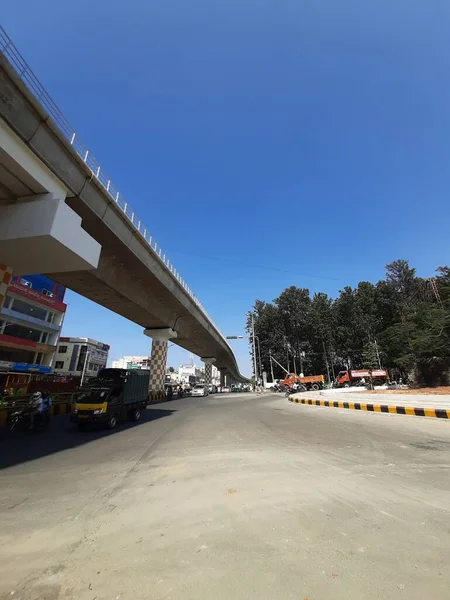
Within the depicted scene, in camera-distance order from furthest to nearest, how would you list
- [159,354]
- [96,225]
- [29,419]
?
[159,354] → [96,225] → [29,419]

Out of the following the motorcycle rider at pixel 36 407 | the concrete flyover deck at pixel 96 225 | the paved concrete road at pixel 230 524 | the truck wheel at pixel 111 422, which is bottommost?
the paved concrete road at pixel 230 524

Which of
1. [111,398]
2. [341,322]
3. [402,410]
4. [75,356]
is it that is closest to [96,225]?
[111,398]

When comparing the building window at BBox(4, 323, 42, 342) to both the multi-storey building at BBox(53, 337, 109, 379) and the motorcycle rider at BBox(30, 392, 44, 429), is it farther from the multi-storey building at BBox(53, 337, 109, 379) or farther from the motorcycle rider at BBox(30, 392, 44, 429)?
the motorcycle rider at BBox(30, 392, 44, 429)

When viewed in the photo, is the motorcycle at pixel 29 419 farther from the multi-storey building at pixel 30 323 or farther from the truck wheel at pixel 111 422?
the multi-storey building at pixel 30 323

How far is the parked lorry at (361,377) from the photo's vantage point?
149ft

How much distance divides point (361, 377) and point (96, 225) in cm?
4688

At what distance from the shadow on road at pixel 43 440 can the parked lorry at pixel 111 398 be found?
461 millimetres

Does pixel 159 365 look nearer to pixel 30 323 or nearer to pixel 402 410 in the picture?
pixel 30 323

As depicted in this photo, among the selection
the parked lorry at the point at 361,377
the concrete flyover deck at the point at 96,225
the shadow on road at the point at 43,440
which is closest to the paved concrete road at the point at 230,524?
the shadow on road at the point at 43,440

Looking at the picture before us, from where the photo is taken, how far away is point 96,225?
12.7 metres

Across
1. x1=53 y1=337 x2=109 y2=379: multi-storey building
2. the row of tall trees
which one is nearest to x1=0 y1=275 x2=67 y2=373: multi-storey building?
x1=53 y1=337 x2=109 y2=379: multi-storey building

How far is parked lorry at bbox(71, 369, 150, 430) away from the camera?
418 inches

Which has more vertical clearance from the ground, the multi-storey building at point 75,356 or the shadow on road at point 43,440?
the multi-storey building at point 75,356

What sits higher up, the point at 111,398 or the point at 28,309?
the point at 28,309
